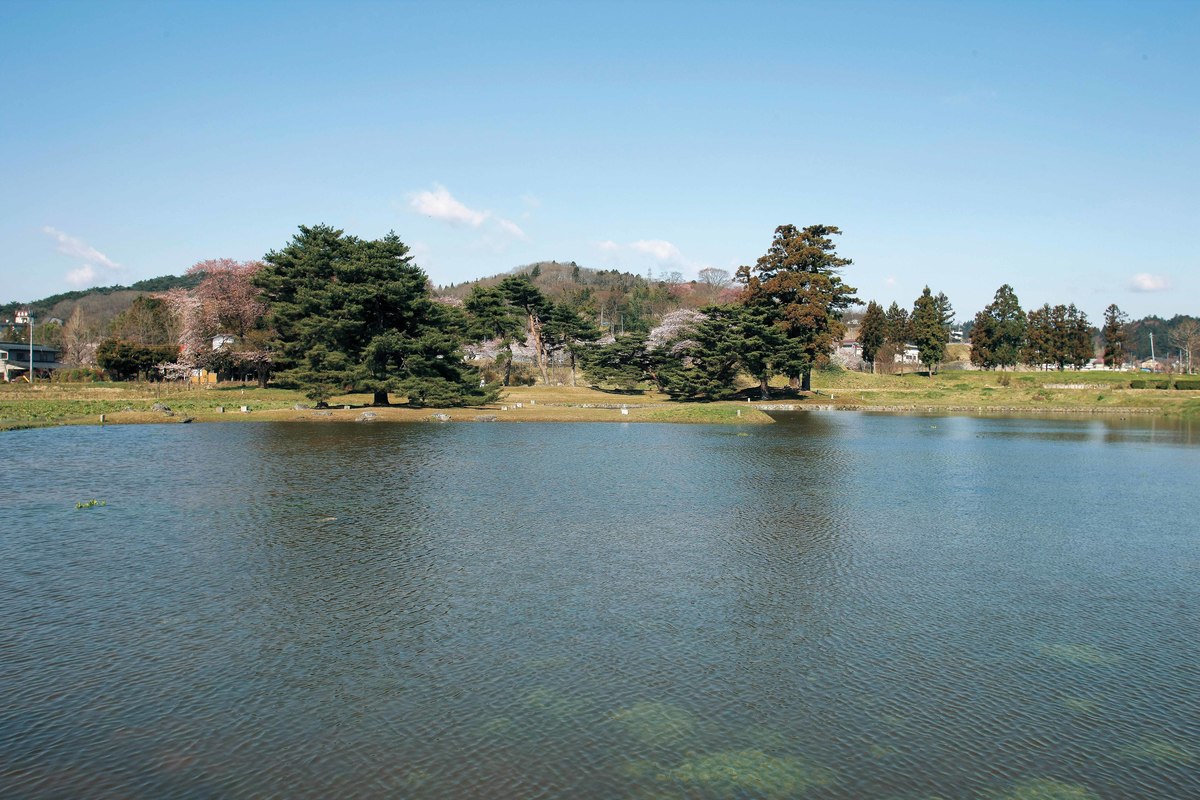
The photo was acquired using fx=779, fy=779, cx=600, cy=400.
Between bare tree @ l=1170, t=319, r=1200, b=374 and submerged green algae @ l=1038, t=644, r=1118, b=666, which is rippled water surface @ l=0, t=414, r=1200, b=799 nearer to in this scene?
submerged green algae @ l=1038, t=644, r=1118, b=666

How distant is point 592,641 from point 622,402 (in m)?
50.5

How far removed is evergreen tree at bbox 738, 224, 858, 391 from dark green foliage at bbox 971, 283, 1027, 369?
142 ft

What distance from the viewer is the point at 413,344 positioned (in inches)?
1901

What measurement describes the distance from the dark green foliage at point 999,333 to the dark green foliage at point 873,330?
13.2 meters

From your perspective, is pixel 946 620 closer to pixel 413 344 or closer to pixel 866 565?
pixel 866 565

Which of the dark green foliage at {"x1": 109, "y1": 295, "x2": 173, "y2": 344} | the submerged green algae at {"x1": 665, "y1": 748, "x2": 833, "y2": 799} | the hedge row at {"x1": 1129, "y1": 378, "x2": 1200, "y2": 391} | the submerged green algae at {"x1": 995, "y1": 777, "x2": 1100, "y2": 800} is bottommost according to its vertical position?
the submerged green algae at {"x1": 995, "y1": 777, "x2": 1100, "y2": 800}

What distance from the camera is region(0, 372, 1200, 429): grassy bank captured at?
1825 inches

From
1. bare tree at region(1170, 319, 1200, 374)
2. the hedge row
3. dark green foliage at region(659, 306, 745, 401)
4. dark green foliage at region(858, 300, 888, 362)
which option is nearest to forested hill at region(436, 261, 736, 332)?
dark green foliage at region(858, 300, 888, 362)

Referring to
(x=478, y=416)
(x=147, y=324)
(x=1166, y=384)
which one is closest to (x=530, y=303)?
(x=478, y=416)

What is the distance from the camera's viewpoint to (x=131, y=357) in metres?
76.2

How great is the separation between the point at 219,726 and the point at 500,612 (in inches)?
178

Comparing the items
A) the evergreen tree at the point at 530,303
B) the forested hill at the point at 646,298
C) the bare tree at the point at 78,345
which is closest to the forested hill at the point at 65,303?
the bare tree at the point at 78,345

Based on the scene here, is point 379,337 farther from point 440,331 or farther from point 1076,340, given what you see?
point 1076,340

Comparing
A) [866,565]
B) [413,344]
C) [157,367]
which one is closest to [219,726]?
[866,565]
